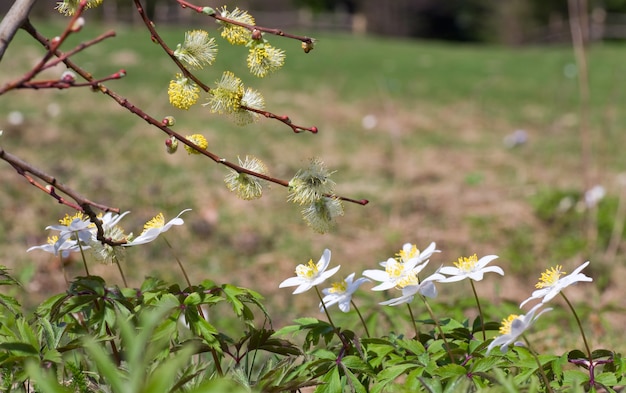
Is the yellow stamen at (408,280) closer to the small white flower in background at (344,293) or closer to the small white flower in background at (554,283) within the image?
the small white flower in background at (344,293)

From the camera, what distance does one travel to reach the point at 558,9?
30219 mm

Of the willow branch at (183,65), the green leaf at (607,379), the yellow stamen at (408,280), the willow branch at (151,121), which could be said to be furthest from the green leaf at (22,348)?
the green leaf at (607,379)

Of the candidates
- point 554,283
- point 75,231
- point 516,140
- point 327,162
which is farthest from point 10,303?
point 516,140

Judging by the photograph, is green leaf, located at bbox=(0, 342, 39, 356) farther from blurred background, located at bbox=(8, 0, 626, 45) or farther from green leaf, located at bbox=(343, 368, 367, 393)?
blurred background, located at bbox=(8, 0, 626, 45)

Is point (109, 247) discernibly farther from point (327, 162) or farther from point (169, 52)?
point (327, 162)

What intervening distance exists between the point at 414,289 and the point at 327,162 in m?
5.32

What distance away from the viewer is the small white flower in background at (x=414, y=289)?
3.81 feet

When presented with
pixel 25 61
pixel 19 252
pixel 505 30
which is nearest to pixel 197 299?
pixel 19 252

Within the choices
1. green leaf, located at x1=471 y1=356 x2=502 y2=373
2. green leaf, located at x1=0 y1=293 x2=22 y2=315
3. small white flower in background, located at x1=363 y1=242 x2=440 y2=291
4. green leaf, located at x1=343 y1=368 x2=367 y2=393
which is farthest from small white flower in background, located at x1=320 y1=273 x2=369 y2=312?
green leaf, located at x1=0 y1=293 x2=22 y2=315

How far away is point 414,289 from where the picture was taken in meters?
1.16

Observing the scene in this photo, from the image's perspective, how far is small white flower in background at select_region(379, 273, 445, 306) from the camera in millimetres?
1162

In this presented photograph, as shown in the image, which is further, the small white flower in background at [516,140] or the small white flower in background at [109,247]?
the small white flower in background at [516,140]

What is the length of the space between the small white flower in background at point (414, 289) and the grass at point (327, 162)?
0.28 metres

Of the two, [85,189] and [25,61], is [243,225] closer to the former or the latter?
[85,189]
